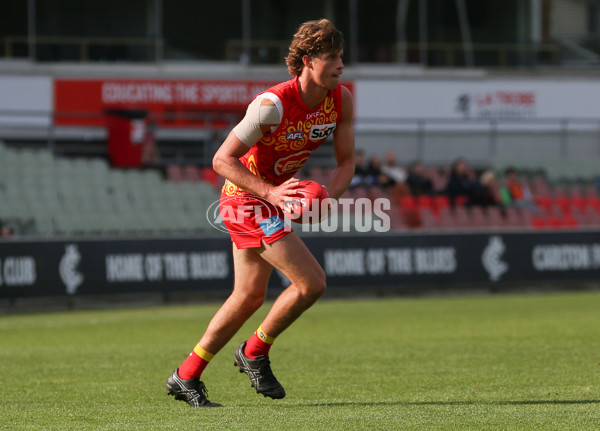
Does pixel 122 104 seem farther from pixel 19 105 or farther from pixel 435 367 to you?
pixel 435 367

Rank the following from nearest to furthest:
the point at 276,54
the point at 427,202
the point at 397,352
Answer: the point at 397,352 < the point at 427,202 < the point at 276,54

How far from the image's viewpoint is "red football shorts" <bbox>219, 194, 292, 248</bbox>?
6.24 meters

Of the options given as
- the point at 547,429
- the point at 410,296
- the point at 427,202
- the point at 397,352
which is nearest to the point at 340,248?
the point at 410,296

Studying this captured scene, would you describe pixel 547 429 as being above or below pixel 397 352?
above

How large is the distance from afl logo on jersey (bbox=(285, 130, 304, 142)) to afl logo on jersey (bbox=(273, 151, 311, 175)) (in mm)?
129

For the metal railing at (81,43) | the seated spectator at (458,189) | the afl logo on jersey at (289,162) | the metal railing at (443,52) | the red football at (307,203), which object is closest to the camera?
the red football at (307,203)

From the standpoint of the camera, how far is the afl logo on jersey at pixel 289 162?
6426mm

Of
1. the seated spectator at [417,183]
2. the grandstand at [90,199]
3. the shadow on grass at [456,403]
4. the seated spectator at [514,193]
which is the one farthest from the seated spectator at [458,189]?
Answer: the shadow on grass at [456,403]

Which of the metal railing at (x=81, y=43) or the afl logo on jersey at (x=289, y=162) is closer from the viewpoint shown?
the afl logo on jersey at (x=289, y=162)

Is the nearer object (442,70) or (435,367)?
(435,367)

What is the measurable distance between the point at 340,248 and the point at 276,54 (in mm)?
12517

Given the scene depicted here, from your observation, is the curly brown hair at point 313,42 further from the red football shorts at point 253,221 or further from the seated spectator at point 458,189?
Answer: the seated spectator at point 458,189

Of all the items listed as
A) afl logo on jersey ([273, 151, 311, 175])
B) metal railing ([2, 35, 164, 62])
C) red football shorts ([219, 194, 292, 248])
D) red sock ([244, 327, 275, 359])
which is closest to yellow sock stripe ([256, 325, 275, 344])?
red sock ([244, 327, 275, 359])

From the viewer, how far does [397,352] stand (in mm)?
9703
